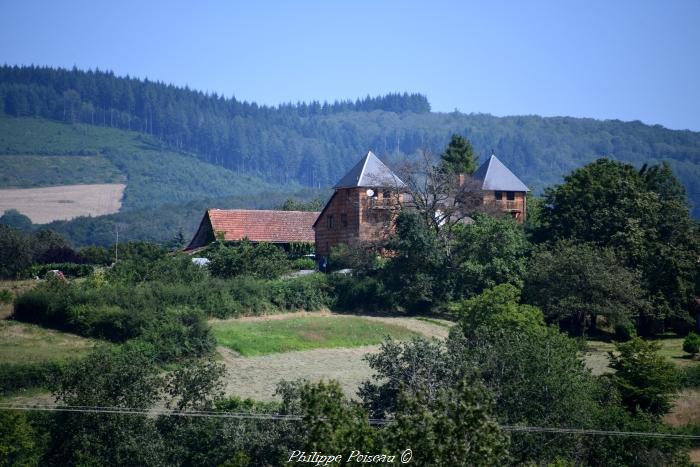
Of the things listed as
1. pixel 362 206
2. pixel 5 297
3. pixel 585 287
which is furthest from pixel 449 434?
pixel 362 206

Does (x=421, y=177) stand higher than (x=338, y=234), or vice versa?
(x=421, y=177)

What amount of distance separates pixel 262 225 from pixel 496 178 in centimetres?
1664

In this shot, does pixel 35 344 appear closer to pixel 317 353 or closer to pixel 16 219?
pixel 317 353

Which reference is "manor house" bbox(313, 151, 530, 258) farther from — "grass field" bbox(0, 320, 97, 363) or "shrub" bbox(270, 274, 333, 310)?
"grass field" bbox(0, 320, 97, 363)

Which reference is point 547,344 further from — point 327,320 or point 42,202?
point 42,202

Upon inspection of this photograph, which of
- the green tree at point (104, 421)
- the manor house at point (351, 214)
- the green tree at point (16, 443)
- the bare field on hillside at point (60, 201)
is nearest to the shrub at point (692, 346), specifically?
the manor house at point (351, 214)

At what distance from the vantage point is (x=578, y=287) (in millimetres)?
43906

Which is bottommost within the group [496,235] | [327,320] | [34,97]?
[327,320]

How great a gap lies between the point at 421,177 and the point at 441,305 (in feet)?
33.4

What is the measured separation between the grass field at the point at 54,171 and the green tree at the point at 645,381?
102m

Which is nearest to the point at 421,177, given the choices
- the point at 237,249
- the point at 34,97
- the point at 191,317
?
the point at 237,249

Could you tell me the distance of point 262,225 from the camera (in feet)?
207

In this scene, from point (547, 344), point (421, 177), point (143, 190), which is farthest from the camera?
point (143, 190)

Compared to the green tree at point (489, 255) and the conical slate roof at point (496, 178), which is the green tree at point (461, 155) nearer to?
the conical slate roof at point (496, 178)
